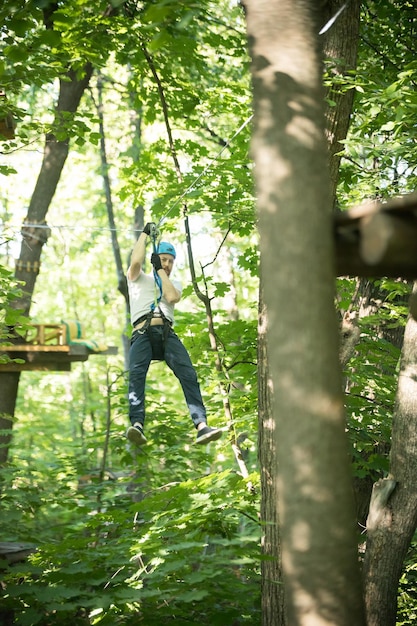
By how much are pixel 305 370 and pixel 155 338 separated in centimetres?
378

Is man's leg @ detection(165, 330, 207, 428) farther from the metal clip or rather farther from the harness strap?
the metal clip

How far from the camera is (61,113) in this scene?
5953 millimetres

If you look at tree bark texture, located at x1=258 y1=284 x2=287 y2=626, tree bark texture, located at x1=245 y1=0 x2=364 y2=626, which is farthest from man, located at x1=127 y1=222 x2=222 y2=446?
tree bark texture, located at x1=245 y1=0 x2=364 y2=626

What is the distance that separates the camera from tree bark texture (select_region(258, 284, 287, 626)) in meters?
4.37

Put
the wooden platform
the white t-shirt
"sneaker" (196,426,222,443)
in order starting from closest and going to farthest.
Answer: "sneaker" (196,426,222,443), the white t-shirt, the wooden platform

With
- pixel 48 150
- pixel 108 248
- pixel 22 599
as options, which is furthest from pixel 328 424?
pixel 108 248

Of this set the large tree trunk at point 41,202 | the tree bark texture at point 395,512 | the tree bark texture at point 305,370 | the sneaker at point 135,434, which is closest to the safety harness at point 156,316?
the sneaker at point 135,434

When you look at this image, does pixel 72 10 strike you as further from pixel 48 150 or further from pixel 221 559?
pixel 221 559

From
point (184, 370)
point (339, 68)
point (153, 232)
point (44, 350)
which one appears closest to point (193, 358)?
point (184, 370)

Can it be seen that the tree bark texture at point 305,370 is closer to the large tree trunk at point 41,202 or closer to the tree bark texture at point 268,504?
the tree bark texture at point 268,504

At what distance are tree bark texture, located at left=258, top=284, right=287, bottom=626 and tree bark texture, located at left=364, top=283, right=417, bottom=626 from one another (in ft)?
2.51

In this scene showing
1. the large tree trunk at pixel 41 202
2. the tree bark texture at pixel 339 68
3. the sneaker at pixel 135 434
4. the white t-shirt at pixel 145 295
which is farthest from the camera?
the large tree trunk at pixel 41 202

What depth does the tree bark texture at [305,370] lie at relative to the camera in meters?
2.08

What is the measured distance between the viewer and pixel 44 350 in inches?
309
